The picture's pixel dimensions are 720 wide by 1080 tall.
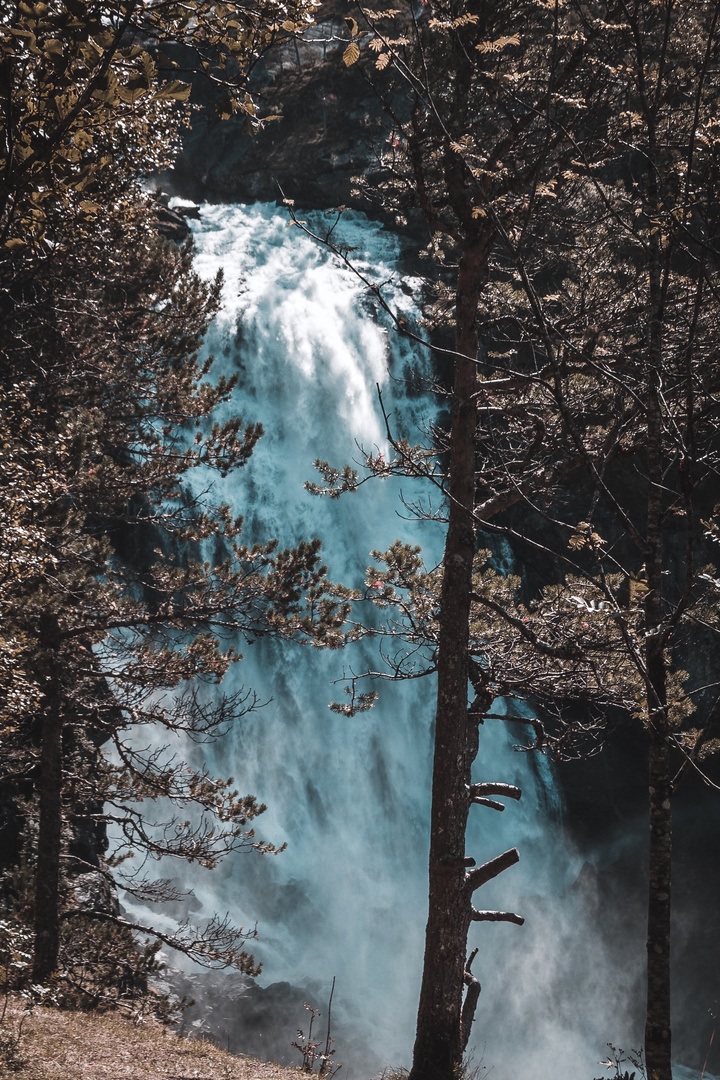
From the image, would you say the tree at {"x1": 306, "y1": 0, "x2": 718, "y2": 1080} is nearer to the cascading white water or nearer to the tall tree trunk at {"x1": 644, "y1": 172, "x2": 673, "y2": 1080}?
the tall tree trunk at {"x1": 644, "y1": 172, "x2": 673, "y2": 1080}

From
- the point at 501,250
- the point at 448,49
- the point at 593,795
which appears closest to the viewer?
the point at 448,49

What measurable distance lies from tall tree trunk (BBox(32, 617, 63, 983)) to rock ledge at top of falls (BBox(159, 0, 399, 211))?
28.3 metres

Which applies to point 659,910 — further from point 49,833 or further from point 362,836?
point 362,836

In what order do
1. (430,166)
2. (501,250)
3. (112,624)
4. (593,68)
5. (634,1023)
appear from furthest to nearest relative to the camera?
(634,1023), (501,250), (112,624), (430,166), (593,68)

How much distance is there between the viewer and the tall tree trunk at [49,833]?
324 inches

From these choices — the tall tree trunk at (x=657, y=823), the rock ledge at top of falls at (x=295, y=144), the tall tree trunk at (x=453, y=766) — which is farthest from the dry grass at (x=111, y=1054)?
the rock ledge at top of falls at (x=295, y=144)

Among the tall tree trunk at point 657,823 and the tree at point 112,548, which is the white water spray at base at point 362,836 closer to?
the tree at point 112,548

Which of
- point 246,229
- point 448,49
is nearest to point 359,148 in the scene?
point 246,229

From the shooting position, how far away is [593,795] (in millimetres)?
20281

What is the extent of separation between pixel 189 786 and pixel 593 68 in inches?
303

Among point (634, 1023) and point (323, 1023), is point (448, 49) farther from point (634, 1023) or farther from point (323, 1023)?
point (634, 1023)

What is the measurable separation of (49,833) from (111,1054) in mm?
2576

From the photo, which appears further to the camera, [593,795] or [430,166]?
[593,795]

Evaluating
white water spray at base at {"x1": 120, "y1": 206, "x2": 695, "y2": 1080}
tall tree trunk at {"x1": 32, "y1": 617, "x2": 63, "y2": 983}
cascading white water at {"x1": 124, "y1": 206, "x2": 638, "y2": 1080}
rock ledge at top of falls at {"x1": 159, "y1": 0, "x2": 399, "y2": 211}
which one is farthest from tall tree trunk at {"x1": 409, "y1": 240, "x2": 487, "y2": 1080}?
rock ledge at top of falls at {"x1": 159, "y1": 0, "x2": 399, "y2": 211}
